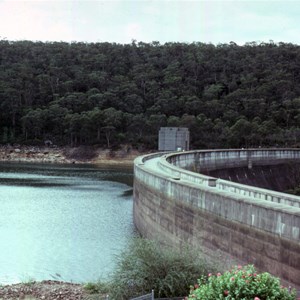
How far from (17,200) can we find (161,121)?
7923 cm

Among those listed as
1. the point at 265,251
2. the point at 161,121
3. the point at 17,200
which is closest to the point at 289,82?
the point at 161,121

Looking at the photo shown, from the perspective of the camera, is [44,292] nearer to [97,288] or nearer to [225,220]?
[97,288]

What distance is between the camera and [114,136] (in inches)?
4668

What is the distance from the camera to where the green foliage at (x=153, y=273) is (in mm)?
12891

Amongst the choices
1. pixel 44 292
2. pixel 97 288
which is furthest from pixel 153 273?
pixel 44 292

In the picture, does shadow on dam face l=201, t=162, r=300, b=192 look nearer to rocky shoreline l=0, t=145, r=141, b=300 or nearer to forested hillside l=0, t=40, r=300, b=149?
forested hillside l=0, t=40, r=300, b=149

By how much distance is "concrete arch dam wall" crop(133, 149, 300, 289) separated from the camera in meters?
14.4

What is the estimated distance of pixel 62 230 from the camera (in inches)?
1248

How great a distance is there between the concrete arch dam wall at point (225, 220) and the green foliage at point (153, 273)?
2331 mm

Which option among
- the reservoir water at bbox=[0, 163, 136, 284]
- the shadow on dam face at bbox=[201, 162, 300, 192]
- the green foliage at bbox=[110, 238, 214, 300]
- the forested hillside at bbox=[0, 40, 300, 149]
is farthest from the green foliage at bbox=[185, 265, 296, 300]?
the forested hillside at bbox=[0, 40, 300, 149]

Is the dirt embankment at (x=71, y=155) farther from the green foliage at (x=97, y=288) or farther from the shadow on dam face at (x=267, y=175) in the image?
the green foliage at (x=97, y=288)

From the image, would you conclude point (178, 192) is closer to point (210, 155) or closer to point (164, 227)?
point (164, 227)

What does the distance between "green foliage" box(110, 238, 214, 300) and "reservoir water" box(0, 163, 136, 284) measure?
16.9ft

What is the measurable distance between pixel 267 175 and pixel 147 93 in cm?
8748
